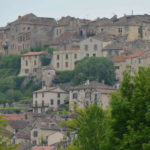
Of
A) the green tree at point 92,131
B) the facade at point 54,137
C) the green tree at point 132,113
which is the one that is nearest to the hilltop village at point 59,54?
the facade at point 54,137

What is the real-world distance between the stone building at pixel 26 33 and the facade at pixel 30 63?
6459 mm

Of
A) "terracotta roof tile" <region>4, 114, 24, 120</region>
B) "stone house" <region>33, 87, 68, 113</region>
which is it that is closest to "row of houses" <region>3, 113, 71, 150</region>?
"terracotta roof tile" <region>4, 114, 24, 120</region>

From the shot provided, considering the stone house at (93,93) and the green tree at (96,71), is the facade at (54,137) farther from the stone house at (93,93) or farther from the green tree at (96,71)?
the green tree at (96,71)

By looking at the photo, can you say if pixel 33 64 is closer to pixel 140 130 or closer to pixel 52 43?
pixel 52 43

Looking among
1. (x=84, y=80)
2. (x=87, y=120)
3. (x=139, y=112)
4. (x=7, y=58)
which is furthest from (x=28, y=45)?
(x=139, y=112)

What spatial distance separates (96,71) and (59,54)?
13052 millimetres

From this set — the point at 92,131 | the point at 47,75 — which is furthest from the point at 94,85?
the point at 92,131

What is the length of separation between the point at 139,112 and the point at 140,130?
80cm

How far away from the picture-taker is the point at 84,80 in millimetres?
111875

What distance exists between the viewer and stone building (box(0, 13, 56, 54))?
13612 centimetres

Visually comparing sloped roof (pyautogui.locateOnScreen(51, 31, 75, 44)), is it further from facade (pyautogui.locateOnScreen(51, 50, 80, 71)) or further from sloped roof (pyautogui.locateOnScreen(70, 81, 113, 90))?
sloped roof (pyautogui.locateOnScreen(70, 81, 113, 90))

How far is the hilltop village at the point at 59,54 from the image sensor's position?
99.1m

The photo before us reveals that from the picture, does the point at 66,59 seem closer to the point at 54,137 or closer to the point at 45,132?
the point at 45,132

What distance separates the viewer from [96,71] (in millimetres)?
111688
